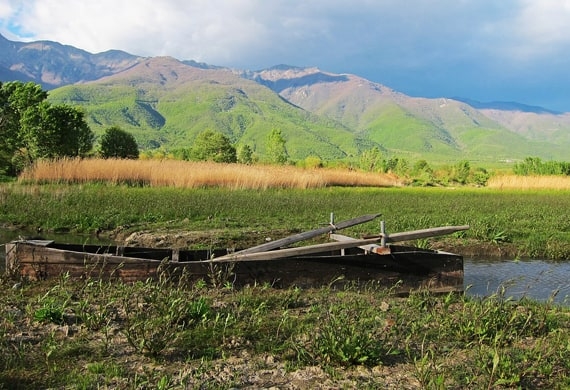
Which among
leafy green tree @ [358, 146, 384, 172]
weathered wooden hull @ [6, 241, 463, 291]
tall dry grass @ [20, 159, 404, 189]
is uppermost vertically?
leafy green tree @ [358, 146, 384, 172]

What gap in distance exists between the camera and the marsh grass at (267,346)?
4.42 metres

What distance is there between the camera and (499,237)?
13.6 meters

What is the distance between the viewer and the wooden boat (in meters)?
7.38

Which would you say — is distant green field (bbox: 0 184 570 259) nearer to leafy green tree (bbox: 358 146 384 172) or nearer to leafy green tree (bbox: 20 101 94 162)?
leafy green tree (bbox: 20 101 94 162)

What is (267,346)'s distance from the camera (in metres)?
5.17

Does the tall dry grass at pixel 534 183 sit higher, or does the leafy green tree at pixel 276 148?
the leafy green tree at pixel 276 148

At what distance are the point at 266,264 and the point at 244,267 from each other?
36 cm

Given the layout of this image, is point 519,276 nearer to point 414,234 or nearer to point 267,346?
point 414,234

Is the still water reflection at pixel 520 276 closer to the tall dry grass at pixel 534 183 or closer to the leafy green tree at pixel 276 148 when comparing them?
the tall dry grass at pixel 534 183

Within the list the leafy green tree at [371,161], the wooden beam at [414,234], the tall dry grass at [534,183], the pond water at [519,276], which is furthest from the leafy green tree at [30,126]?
the leafy green tree at [371,161]

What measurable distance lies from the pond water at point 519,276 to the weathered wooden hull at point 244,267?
2.86 ft

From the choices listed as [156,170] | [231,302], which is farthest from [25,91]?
[231,302]

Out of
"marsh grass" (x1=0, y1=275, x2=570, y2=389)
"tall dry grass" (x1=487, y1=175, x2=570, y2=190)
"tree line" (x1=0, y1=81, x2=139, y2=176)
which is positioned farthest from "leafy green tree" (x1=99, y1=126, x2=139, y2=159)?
"marsh grass" (x1=0, y1=275, x2=570, y2=389)

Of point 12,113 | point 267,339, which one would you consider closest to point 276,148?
point 12,113
